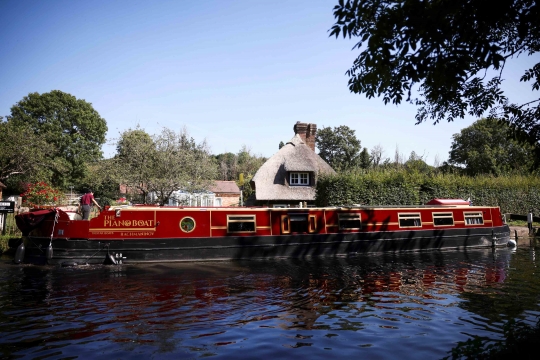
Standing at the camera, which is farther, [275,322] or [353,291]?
[353,291]

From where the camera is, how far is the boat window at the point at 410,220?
17.6 metres

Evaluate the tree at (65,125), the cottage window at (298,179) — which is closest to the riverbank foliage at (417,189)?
the cottage window at (298,179)

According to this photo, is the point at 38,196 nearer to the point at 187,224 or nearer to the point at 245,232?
the point at 187,224

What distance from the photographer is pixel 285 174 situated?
94.4 ft

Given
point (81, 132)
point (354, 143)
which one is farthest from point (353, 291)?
point (81, 132)

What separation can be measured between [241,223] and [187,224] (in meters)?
2.23

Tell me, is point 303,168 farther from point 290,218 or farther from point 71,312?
point 71,312

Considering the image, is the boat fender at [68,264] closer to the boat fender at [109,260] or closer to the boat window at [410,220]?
the boat fender at [109,260]

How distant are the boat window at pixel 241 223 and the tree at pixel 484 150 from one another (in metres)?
34.4

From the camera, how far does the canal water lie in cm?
613

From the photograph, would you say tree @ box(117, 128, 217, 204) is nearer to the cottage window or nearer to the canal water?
the cottage window

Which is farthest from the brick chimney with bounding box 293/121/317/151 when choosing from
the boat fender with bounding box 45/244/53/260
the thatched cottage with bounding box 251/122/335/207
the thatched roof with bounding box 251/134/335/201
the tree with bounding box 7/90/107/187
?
the tree with bounding box 7/90/107/187

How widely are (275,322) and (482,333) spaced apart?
376 centimetres

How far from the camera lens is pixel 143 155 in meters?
23.2
